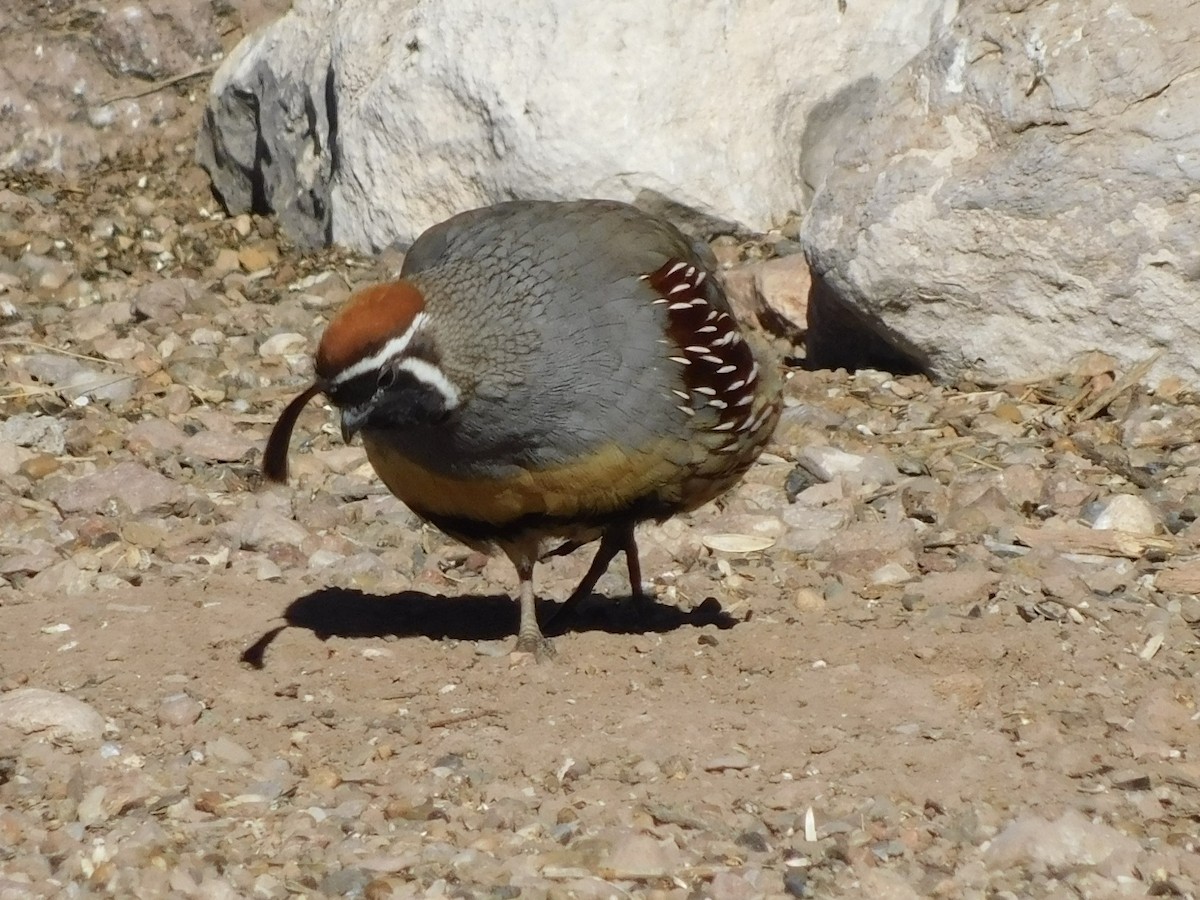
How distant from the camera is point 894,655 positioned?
5.56 metres

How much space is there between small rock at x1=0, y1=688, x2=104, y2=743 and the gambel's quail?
1038 mm

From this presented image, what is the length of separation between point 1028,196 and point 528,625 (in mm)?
3054

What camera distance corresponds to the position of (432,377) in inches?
199

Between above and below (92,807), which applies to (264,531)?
below

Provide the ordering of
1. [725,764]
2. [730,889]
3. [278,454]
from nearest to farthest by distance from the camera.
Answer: [730,889]
[725,764]
[278,454]

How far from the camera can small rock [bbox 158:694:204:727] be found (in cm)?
501

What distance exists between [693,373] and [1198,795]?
1.91m

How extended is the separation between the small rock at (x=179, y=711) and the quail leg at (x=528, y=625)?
1.04 m

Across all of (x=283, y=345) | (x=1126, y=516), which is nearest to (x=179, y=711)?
(x=1126, y=516)

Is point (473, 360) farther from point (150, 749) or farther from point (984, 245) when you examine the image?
point (984, 245)

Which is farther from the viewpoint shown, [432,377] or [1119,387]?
[1119,387]

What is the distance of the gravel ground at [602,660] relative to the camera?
4332mm

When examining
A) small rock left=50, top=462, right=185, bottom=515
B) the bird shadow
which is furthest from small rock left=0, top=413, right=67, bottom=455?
the bird shadow

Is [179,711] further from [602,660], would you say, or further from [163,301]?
[163,301]
